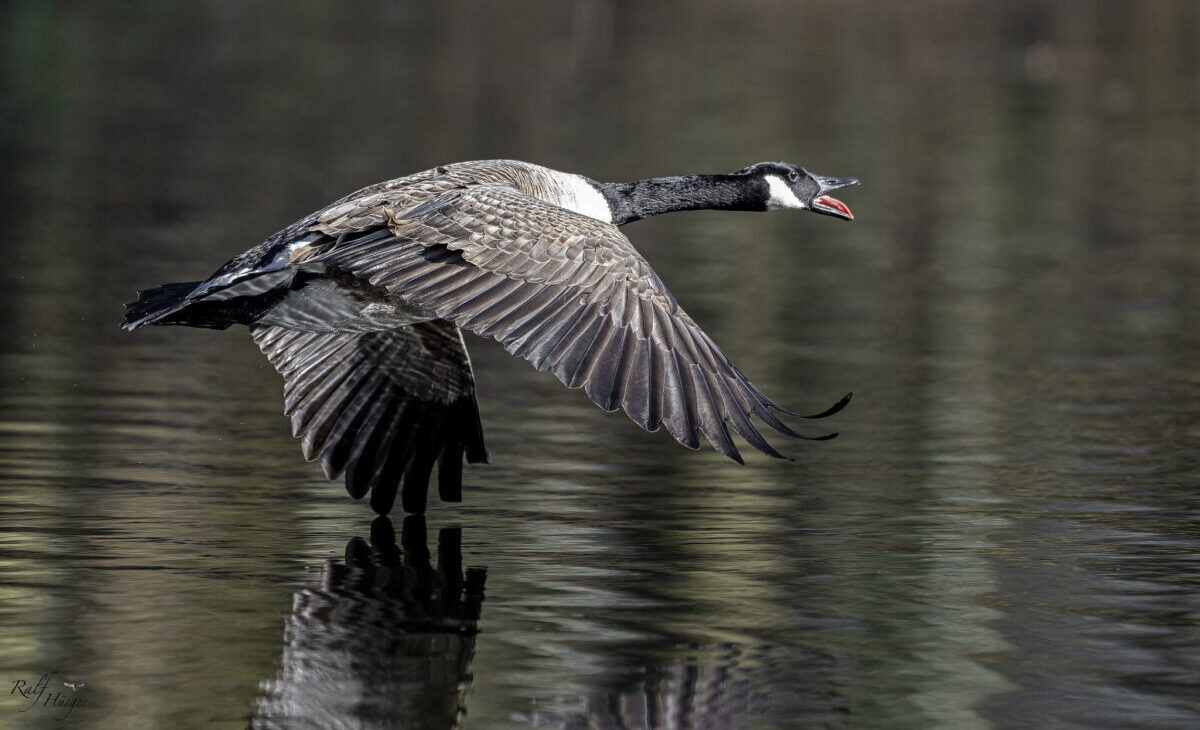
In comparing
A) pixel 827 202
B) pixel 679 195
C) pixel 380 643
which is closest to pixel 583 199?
pixel 679 195

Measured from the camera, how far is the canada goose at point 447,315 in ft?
25.5

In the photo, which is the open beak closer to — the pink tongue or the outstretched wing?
the pink tongue

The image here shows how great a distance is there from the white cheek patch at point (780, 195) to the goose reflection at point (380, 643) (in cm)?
370

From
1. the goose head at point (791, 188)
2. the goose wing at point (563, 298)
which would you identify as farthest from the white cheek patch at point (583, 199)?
the goose wing at point (563, 298)

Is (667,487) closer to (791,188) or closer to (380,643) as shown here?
(791,188)

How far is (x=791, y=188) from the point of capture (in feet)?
38.1

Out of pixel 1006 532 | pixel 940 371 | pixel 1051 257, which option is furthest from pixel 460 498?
pixel 1051 257

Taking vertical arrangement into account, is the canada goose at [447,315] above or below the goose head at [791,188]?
below

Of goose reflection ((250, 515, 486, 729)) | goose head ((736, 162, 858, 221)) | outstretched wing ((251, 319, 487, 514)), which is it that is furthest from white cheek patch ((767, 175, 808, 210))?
goose reflection ((250, 515, 486, 729))

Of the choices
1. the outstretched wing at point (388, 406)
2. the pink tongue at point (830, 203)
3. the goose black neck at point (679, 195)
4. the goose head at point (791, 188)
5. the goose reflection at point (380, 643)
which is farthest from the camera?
the pink tongue at point (830, 203)

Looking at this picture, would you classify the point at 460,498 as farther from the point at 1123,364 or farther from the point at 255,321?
the point at 1123,364

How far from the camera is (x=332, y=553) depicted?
862 cm

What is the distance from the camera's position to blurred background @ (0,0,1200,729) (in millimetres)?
6820

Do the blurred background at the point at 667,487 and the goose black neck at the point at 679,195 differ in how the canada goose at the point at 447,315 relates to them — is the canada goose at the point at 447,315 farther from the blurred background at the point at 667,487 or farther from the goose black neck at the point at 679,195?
the blurred background at the point at 667,487
